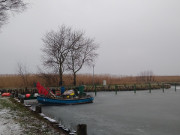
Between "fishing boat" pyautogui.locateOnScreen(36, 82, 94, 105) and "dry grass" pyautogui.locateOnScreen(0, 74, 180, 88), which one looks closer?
"fishing boat" pyautogui.locateOnScreen(36, 82, 94, 105)

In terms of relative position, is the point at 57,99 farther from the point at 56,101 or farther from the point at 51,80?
the point at 51,80

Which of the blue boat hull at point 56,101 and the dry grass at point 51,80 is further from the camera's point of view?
the dry grass at point 51,80

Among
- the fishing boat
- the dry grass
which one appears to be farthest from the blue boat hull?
the dry grass

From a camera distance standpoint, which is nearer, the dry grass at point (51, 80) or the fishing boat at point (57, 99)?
the fishing boat at point (57, 99)

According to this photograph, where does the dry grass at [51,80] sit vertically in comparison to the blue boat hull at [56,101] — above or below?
above

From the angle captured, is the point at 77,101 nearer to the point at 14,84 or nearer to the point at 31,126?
the point at 31,126

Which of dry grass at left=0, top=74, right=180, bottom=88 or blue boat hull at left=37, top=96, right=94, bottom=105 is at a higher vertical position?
dry grass at left=0, top=74, right=180, bottom=88

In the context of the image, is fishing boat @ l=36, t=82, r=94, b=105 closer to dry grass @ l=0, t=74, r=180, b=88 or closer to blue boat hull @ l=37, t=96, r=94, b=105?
blue boat hull @ l=37, t=96, r=94, b=105

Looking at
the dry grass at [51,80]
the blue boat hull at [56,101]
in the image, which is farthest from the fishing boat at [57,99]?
the dry grass at [51,80]

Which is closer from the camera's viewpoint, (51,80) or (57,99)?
(57,99)

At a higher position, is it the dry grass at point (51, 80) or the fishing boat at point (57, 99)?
the dry grass at point (51, 80)

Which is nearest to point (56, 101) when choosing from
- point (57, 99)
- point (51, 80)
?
point (57, 99)

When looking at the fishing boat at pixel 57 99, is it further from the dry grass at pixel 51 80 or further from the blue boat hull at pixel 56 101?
the dry grass at pixel 51 80

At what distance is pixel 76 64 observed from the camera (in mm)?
40812
